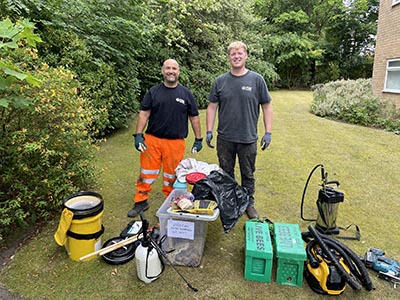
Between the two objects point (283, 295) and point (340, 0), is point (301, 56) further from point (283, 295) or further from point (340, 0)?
point (283, 295)

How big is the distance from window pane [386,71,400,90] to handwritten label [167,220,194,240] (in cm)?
862

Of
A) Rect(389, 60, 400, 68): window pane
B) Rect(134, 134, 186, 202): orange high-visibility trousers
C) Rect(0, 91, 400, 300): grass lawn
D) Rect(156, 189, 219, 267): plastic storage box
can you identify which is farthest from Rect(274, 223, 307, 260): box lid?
Rect(389, 60, 400, 68): window pane

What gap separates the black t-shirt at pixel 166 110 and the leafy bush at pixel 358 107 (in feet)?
21.1

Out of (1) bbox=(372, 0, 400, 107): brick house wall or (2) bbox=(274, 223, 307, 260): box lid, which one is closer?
(2) bbox=(274, 223, 307, 260): box lid

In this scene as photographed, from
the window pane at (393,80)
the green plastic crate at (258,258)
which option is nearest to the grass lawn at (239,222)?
the green plastic crate at (258,258)

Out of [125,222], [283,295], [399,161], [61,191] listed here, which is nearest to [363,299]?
[283,295]

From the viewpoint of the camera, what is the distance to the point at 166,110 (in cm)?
289

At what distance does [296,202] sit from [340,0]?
1895cm

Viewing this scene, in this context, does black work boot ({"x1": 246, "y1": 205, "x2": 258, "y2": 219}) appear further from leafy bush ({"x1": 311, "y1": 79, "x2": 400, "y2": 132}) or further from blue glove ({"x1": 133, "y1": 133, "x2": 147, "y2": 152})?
leafy bush ({"x1": 311, "y1": 79, "x2": 400, "y2": 132})

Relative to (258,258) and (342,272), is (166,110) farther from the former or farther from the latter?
(342,272)

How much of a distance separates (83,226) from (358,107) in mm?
8419

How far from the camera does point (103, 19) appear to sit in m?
5.04

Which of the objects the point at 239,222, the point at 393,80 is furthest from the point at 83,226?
the point at 393,80

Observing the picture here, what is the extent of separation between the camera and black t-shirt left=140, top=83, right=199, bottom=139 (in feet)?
9.48
